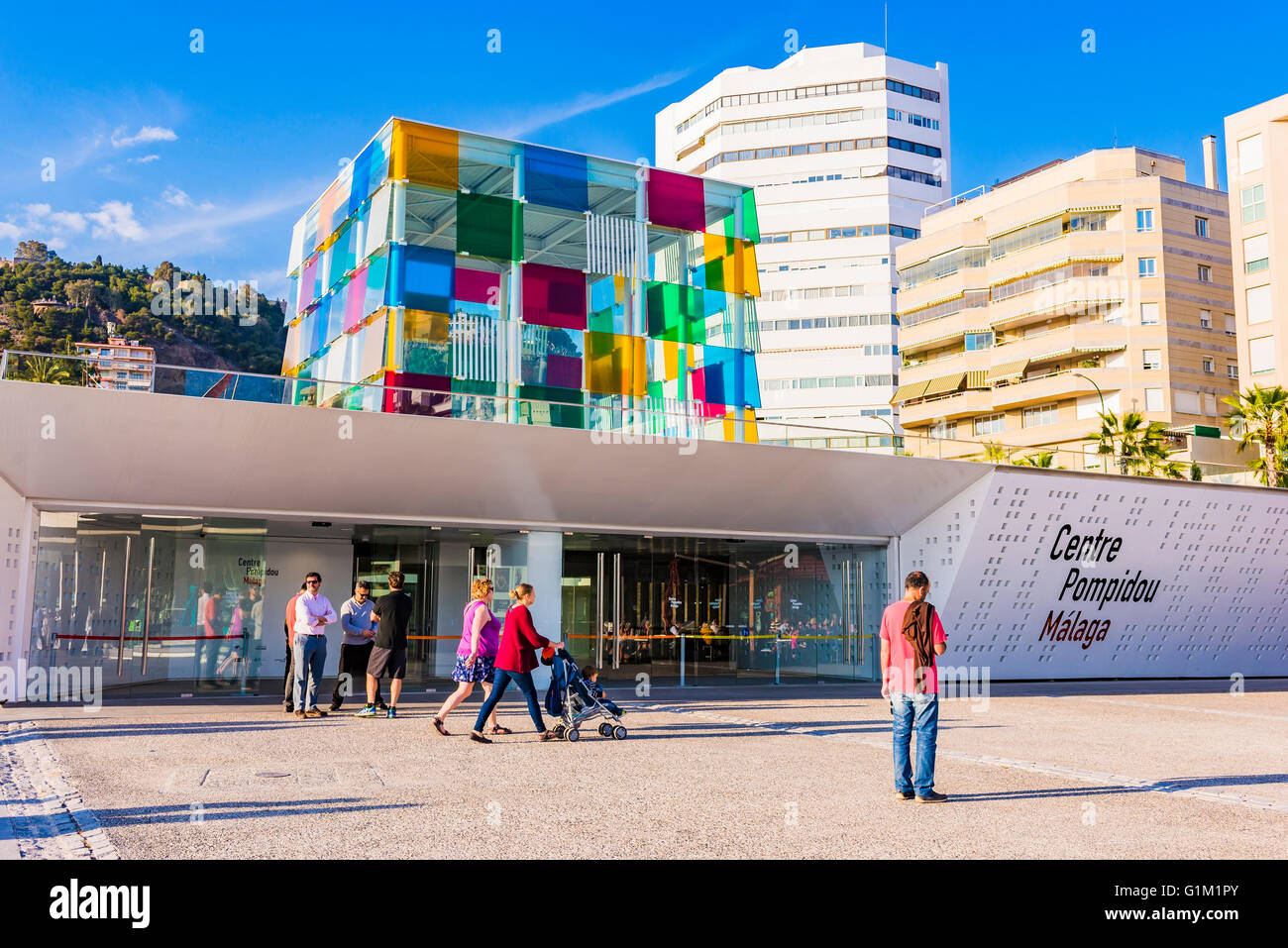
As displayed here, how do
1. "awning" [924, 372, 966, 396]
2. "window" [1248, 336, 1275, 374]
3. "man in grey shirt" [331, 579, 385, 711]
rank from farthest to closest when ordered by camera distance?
"awning" [924, 372, 966, 396]
"window" [1248, 336, 1275, 374]
"man in grey shirt" [331, 579, 385, 711]

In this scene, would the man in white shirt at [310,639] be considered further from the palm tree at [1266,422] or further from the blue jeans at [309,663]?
the palm tree at [1266,422]

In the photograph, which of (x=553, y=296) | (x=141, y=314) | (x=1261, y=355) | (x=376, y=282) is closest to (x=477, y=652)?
(x=376, y=282)

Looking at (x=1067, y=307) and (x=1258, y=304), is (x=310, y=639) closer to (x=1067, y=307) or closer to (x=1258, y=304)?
(x=1258, y=304)

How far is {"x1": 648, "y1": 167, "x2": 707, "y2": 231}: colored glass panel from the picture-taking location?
26.6m

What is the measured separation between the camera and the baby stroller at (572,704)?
37.6ft

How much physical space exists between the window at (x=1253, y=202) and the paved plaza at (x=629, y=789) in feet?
129

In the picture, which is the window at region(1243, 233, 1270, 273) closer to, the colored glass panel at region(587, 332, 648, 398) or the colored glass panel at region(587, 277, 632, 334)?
the colored glass panel at region(587, 277, 632, 334)

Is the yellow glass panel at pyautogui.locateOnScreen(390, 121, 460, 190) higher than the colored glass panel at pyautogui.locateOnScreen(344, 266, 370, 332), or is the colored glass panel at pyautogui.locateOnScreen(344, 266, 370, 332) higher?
the yellow glass panel at pyautogui.locateOnScreen(390, 121, 460, 190)

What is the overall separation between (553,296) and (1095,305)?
39706 mm

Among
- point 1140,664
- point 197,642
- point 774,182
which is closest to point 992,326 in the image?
point 774,182

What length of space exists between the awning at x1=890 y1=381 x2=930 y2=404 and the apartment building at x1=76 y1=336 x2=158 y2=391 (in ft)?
180

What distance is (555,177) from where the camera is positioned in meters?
25.4

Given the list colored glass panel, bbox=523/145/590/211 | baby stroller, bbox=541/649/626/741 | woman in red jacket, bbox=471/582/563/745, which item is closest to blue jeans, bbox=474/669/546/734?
woman in red jacket, bbox=471/582/563/745
